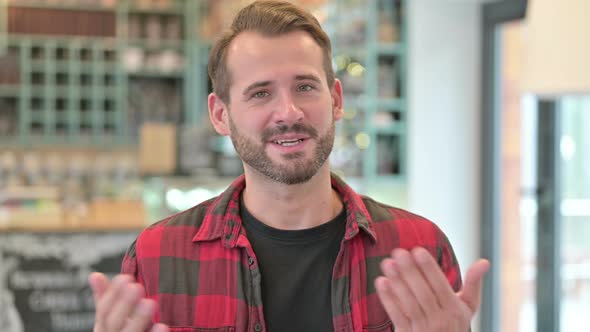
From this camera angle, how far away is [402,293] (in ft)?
3.81

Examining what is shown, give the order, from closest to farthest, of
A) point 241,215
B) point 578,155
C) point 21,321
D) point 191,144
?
point 241,215, point 21,321, point 578,155, point 191,144

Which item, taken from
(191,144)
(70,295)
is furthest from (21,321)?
(191,144)

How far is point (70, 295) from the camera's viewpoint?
10.9 ft

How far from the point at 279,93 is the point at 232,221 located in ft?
0.95

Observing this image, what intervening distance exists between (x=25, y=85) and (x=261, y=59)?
5664 millimetres

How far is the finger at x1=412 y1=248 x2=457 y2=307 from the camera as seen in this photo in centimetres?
115

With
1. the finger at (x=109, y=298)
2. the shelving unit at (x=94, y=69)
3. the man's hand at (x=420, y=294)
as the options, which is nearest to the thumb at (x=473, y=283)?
the man's hand at (x=420, y=294)

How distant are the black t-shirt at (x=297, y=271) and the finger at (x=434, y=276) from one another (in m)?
0.30

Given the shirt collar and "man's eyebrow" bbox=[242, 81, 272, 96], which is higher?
"man's eyebrow" bbox=[242, 81, 272, 96]

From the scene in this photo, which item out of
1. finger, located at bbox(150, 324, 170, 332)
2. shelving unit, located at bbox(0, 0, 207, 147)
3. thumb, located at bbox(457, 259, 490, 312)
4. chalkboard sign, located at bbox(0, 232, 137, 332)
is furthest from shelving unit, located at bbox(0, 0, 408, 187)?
finger, located at bbox(150, 324, 170, 332)

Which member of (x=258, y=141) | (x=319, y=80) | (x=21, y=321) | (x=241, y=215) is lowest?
(x=21, y=321)

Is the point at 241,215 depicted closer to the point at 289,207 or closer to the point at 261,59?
the point at 289,207

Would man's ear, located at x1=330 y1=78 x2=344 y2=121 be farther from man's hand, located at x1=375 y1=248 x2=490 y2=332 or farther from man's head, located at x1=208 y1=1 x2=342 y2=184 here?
man's hand, located at x1=375 y1=248 x2=490 y2=332

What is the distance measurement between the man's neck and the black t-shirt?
17 millimetres
